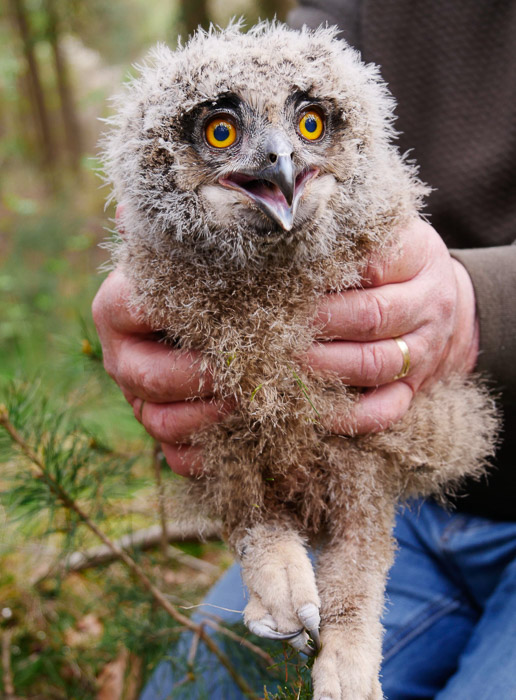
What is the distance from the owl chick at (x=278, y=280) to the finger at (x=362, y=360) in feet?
0.14

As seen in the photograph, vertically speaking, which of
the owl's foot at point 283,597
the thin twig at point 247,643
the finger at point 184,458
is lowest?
the thin twig at point 247,643

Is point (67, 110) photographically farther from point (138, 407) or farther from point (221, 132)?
point (221, 132)

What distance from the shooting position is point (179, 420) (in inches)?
72.1

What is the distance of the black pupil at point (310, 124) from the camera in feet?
5.23

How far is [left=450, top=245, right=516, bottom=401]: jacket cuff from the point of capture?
6.75 feet

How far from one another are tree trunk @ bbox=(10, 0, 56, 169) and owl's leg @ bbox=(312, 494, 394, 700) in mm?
10652

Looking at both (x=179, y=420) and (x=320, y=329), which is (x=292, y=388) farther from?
(x=179, y=420)

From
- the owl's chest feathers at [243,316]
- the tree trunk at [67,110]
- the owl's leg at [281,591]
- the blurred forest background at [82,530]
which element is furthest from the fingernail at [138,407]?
the tree trunk at [67,110]

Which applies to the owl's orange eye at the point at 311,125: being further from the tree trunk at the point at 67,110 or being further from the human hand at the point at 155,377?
the tree trunk at the point at 67,110

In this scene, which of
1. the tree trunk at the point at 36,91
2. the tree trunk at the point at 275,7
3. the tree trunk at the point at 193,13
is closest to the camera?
the tree trunk at the point at 193,13

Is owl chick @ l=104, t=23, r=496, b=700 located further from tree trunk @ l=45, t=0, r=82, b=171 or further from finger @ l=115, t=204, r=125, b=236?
tree trunk @ l=45, t=0, r=82, b=171

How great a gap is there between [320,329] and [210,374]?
34cm

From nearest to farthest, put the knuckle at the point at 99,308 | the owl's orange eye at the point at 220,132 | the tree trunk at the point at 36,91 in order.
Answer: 1. the owl's orange eye at the point at 220,132
2. the knuckle at the point at 99,308
3. the tree trunk at the point at 36,91

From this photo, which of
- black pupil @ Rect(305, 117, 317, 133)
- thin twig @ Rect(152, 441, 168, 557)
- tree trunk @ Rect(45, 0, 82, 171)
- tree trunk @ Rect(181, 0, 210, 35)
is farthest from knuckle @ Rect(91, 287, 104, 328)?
tree trunk @ Rect(45, 0, 82, 171)
